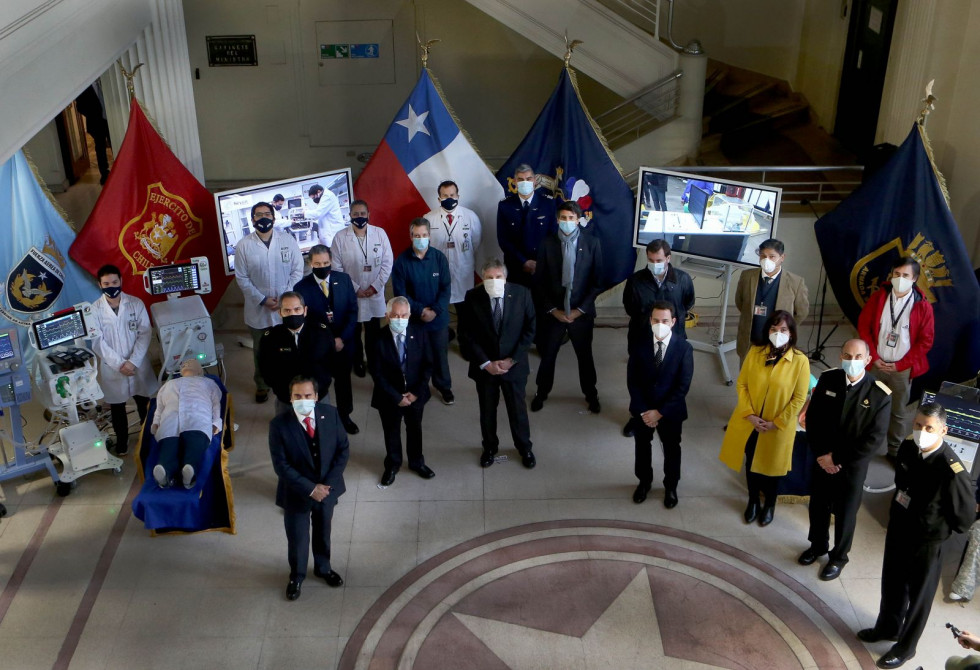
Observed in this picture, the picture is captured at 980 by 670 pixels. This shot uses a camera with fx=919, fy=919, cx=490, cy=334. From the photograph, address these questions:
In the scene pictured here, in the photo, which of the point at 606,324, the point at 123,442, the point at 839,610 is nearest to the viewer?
the point at 839,610

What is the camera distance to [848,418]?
17.1 feet

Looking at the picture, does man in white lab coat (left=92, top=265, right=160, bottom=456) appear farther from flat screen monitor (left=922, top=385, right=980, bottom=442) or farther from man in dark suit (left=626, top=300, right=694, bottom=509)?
flat screen monitor (left=922, top=385, right=980, bottom=442)

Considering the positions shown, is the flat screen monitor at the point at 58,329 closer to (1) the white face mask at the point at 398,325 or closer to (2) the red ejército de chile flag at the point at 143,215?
(2) the red ejército de chile flag at the point at 143,215

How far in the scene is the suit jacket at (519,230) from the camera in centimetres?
787

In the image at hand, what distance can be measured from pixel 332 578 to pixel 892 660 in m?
3.20

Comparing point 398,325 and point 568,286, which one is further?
Answer: point 568,286

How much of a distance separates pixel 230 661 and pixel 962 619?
4167mm

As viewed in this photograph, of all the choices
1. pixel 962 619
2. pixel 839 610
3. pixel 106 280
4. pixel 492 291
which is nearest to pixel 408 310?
pixel 492 291

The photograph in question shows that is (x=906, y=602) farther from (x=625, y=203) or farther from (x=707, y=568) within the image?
(x=625, y=203)

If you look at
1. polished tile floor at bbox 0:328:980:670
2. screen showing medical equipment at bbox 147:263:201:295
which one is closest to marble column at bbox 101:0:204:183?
screen showing medical equipment at bbox 147:263:201:295

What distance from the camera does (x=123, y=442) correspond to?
276 inches

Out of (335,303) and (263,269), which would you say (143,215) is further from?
(335,303)

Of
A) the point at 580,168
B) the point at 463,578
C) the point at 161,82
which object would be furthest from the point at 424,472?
the point at 161,82

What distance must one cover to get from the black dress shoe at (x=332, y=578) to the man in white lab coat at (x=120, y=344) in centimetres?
228
